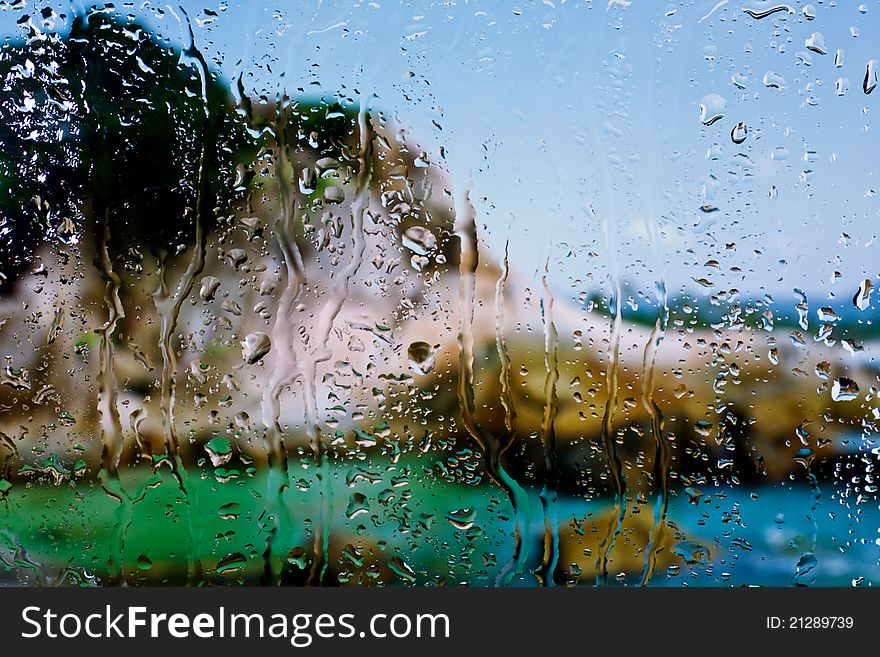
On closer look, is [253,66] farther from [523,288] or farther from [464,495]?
[464,495]

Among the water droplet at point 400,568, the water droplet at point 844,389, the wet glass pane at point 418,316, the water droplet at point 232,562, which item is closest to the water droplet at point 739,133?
the wet glass pane at point 418,316

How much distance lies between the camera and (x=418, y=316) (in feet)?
3.41

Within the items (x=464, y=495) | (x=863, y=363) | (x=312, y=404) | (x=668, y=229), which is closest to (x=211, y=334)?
(x=312, y=404)

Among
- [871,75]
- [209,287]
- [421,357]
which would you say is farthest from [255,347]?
[871,75]

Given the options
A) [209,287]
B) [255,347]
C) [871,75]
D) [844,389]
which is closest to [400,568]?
[255,347]

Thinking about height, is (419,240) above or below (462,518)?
above

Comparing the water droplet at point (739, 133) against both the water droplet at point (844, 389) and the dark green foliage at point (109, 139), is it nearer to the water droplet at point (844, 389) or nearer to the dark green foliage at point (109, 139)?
the water droplet at point (844, 389)

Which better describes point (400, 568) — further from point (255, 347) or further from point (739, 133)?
point (739, 133)

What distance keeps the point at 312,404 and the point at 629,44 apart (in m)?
0.67

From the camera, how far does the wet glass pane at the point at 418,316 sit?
1.02m

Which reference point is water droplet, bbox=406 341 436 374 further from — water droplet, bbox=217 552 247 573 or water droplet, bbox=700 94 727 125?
water droplet, bbox=700 94 727 125

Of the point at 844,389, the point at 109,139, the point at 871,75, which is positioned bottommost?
the point at 844,389

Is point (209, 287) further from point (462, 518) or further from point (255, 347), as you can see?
point (462, 518)

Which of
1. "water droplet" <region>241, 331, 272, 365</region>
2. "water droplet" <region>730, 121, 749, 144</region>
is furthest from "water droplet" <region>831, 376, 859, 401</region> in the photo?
"water droplet" <region>241, 331, 272, 365</region>
